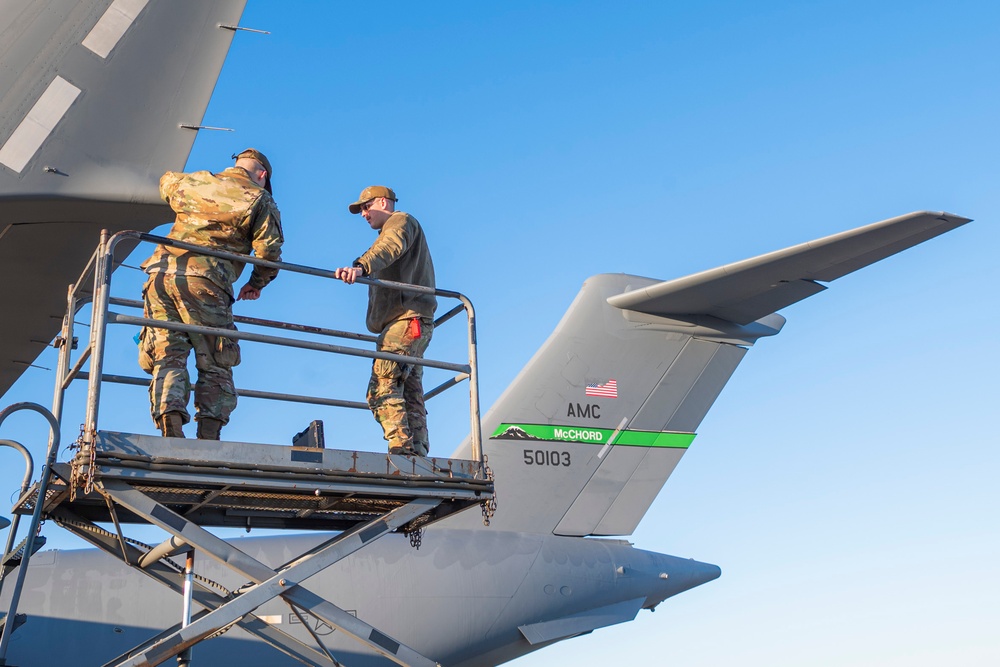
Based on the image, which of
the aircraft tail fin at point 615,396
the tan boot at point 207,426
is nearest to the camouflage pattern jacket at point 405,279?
the tan boot at point 207,426

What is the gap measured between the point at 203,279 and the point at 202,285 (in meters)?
0.04

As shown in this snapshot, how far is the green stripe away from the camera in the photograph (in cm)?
1034

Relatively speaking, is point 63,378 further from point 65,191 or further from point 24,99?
point 24,99

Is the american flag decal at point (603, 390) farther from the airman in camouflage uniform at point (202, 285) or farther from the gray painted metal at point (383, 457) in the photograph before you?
the airman in camouflage uniform at point (202, 285)

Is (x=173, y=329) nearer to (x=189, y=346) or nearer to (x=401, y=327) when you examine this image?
(x=189, y=346)

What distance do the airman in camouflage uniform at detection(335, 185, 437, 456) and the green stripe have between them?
402 cm

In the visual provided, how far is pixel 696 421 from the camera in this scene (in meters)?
10.9

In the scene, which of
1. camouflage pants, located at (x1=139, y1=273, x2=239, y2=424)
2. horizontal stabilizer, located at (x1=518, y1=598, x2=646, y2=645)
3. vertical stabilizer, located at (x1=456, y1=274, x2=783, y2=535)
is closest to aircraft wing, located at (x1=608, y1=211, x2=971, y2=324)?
vertical stabilizer, located at (x1=456, y1=274, x2=783, y2=535)

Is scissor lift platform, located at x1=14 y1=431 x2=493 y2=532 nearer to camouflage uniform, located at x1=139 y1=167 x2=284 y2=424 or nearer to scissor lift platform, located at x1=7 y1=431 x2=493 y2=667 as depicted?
scissor lift platform, located at x1=7 y1=431 x2=493 y2=667

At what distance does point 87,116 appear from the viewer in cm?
595

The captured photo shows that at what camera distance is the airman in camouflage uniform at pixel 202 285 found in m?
5.22

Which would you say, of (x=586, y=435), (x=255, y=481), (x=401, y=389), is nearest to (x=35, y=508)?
(x=255, y=481)

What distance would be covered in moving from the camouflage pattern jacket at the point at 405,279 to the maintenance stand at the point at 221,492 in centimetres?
21

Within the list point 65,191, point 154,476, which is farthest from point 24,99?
point 154,476
